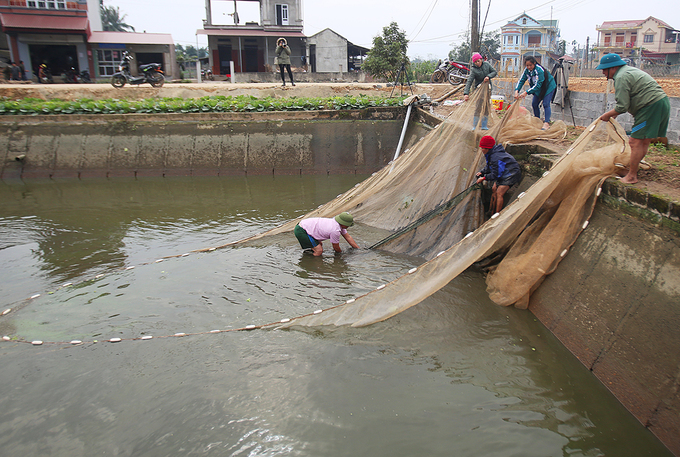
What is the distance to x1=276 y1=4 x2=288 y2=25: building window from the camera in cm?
2575

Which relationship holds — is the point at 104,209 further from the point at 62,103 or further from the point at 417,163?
the point at 417,163

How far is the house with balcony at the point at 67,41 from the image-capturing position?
21266 mm

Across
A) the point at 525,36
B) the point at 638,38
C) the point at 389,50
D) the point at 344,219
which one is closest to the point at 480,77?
the point at 344,219

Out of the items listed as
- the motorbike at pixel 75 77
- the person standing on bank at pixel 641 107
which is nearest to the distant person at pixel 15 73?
the motorbike at pixel 75 77

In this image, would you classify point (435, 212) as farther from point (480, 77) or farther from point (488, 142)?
point (480, 77)

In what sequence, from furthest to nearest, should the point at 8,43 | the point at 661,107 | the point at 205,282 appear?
the point at 8,43
the point at 205,282
the point at 661,107

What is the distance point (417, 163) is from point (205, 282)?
318 cm

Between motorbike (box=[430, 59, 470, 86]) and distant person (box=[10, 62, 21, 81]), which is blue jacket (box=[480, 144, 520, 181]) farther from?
distant person (box=[10, 62, 21, 81])

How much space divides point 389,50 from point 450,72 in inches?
126

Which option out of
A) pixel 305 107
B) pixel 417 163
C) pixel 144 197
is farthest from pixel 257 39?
pixel 417 163

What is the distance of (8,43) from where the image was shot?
2203cm

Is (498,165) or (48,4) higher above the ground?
(48,4)

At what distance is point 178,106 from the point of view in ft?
41.0

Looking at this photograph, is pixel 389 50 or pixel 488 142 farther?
pixel 389 50
